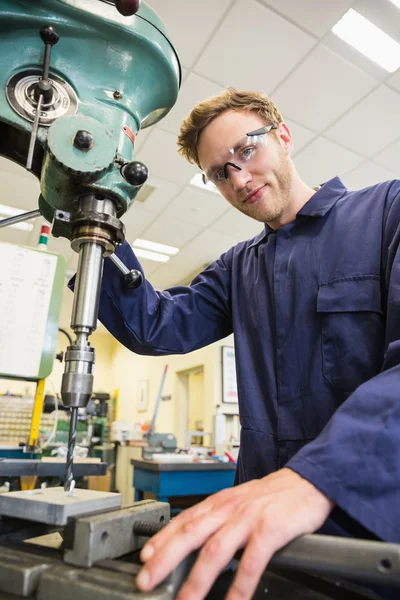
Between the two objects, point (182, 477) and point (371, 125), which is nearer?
point (182, 477)

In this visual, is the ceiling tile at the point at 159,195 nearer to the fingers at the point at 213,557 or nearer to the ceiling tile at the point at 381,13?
the ceiling tile at the point at 381,13

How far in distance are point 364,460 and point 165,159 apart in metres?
3.17

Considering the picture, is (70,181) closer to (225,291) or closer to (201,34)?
(225,291)

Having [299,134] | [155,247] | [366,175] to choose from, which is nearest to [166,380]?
[155,247]

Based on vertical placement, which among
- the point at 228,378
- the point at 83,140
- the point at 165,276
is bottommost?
the point at 83,140

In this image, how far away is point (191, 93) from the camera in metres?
2.57

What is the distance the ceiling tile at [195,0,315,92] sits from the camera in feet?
6.79

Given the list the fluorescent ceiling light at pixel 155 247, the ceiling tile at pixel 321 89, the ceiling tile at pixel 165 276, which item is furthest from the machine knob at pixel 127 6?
the ceiling tile at pixel 165 276

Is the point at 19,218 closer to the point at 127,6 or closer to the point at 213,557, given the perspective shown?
the point at 127,6

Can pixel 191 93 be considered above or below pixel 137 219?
below

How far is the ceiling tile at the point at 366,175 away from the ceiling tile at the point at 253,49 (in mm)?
1209

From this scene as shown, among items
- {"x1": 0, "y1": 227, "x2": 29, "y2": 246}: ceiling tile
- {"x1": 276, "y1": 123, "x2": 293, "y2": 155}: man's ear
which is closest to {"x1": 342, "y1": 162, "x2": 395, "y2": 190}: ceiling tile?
{"x1": 276, "y1": 123, "x2": 293, "y2": 155}: man's ear

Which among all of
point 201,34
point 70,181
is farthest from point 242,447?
point 201,34

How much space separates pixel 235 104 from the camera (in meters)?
1.03
